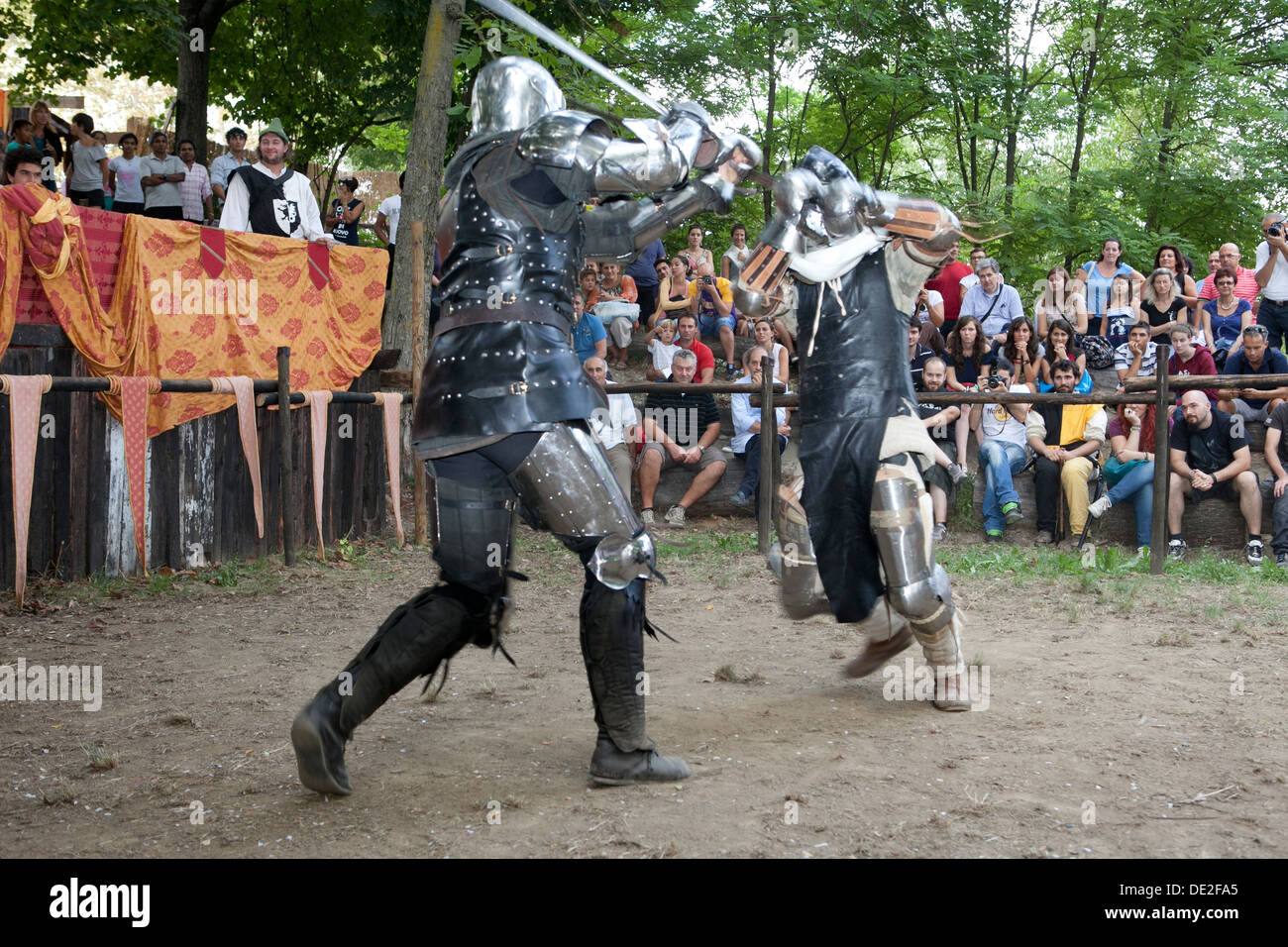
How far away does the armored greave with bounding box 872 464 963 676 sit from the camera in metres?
4.08

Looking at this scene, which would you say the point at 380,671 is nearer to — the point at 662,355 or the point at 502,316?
the point at 502,316

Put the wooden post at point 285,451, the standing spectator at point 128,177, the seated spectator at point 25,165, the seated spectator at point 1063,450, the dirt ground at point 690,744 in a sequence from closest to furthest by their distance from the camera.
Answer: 1. the dirt ground at point 690,744
2. the seated spectator at point 25,165
3. the wooden post at point 285,451
4. the seated spectator at point 1063,450
5. the standing spectator at point 128,177

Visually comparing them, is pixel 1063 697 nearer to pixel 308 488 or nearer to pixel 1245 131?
pixel 308 488

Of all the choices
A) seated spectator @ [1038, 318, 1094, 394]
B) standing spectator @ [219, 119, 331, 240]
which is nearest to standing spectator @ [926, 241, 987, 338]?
seated spectator @ [1038, 318, 1094, 394]

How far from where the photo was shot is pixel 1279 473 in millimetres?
8102

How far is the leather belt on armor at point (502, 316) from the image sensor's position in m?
3.44

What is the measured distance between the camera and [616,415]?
9570 millimetres

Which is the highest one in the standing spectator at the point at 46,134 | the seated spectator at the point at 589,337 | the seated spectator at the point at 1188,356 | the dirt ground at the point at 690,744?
the standing spectator at the point at 46,134

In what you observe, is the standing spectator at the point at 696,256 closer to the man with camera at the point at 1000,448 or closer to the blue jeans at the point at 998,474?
the man with camera at the point at 1000,448

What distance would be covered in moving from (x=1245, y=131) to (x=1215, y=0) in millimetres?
1586

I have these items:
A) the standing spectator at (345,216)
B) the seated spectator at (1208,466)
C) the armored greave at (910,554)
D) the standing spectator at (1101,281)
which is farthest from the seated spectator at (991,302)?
the armored greave at (910,554)

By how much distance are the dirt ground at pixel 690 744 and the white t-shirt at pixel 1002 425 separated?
2904 millimetres

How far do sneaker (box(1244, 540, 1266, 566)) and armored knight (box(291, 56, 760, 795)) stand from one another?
5789 mm
